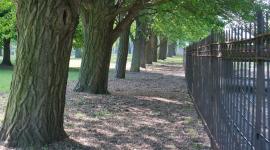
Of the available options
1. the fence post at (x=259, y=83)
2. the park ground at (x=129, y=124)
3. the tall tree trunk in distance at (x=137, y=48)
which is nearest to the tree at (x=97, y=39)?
the park ground at (x=129, y=124)

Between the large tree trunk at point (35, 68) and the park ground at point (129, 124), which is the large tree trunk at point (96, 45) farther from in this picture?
the large tree trunk at point (35, 68)

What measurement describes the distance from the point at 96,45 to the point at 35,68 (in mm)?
7371

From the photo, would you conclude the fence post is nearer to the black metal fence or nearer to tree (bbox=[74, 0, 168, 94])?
the black metal fence

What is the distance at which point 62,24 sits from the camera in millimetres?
6453

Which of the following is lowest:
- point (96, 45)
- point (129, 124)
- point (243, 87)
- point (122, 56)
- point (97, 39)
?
point (129, 124)

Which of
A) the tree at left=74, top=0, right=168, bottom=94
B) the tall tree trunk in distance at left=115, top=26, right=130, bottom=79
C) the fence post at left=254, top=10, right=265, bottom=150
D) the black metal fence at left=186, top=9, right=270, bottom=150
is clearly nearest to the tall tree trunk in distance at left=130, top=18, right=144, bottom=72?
the tall tree trunk in distance at left=115, top=26, right=130, bottom=79

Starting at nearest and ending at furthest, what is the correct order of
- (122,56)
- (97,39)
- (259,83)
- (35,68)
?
1. (259,83)
2. (35,68)
3. (97,39)
4. (122,56)

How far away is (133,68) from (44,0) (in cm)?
2330

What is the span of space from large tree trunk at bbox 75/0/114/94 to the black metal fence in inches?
281

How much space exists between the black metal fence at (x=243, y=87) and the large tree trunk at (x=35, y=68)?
2292 mm

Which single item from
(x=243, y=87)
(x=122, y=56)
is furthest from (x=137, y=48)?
(x=243, y=87)

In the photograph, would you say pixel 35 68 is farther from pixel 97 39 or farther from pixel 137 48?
pixel 137 48

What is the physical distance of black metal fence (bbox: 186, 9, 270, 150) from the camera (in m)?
3.55

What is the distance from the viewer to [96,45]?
1373 cm
